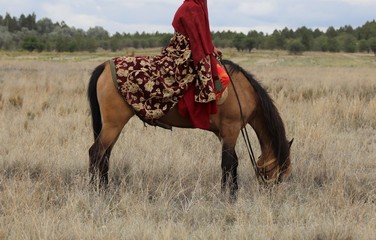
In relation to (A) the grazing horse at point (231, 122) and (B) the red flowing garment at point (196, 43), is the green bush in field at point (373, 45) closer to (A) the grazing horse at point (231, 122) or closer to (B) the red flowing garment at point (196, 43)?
(A) the grazing horse at point (231, 122)

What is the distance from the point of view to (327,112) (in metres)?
9.43

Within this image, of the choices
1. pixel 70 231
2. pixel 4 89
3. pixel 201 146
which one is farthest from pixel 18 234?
pixel 4 89

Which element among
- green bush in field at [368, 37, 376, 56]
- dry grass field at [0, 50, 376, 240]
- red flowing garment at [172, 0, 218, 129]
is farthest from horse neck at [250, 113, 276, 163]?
green bush in field at [368, 37, 376, 56]

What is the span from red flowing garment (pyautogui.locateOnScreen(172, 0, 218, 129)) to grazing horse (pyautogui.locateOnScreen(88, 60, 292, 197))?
0.49 ft

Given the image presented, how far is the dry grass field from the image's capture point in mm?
3633

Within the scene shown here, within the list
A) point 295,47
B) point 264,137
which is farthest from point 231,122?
point 295,47

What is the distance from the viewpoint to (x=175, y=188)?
4.96 meters

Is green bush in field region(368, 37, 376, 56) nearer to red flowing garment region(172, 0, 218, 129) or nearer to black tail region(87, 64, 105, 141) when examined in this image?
red flowing garment region(172, 0, 218, 129)

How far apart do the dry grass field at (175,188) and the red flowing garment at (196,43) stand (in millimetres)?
758

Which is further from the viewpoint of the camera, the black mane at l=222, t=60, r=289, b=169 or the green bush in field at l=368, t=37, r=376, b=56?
the green bush in field at l=368, t=37, r=376, b=56

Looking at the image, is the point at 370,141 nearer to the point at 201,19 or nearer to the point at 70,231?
the point at 201,19

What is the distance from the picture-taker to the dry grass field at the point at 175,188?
11.9ft

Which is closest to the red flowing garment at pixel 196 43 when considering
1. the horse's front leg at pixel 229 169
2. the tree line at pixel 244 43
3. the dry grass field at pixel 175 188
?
the horse's front leg at pixel 229 169

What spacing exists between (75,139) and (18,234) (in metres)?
3.87
